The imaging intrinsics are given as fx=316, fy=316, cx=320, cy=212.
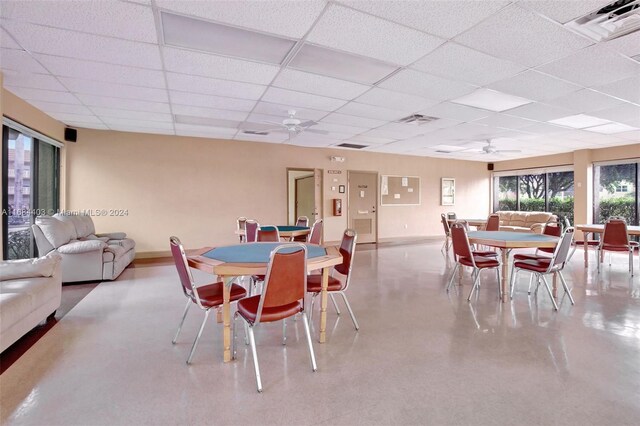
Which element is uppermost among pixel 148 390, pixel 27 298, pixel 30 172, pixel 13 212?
pixel 30 172

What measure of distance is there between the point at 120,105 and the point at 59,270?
271cm

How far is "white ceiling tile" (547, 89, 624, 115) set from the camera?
165 inches

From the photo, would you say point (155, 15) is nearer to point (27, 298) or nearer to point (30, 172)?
point (27, 298)

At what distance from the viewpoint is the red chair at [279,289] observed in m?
2.03

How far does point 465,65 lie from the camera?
11.0 feet

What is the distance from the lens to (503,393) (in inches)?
Answer: 77.7

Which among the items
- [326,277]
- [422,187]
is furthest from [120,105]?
[422,187]

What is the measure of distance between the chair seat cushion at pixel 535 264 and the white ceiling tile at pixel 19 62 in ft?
19.0

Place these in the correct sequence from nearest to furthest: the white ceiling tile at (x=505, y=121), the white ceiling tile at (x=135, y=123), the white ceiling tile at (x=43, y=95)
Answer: the white ceiling tile at (x=43, y=95) < the white ceiling tile at (x=505, y=121) < the white ceiling tile at (x=135, y=123)

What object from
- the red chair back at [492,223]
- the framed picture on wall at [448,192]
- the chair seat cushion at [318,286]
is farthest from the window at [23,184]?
the framed picture on wall at [448,192]

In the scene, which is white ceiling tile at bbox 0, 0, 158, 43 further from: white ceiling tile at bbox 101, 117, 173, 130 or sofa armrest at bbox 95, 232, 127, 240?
sofa armrest at bbox 95, 232, 127, 240

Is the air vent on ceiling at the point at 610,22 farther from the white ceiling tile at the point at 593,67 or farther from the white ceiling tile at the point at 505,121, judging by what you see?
the white ceiling tile at the point at 505,121

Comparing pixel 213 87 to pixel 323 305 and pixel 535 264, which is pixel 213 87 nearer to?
pixel 323 305

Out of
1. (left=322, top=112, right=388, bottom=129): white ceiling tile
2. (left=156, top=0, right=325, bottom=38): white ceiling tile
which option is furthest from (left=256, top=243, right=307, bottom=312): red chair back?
(left=322, top=112, right=388, bottom=129): white ceiling tile
